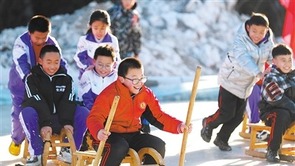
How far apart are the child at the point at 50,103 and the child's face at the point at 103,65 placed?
411mm

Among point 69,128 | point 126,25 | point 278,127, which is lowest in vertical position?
point 278,127

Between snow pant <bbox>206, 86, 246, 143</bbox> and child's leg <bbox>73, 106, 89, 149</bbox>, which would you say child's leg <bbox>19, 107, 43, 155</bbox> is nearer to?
child's leg <bbox>73, 106, 89, 149</bbox>

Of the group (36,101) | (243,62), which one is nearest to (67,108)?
(36,101)

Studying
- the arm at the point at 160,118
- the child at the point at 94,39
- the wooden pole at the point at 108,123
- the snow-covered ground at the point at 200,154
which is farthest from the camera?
the child at the point at 94,39

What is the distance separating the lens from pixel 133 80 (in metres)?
6.06

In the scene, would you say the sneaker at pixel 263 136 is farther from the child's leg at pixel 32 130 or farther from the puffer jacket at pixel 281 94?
the child's leg at pixel 32 130

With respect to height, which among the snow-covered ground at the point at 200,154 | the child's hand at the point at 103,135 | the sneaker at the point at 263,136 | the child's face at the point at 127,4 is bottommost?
the snow-covered ground at the point at 200,154

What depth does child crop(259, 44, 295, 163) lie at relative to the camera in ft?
24.8

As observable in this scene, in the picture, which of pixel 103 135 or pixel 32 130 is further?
pixel 32 130

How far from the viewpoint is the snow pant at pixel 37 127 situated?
6.67 metres

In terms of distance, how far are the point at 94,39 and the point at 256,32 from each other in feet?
5.02

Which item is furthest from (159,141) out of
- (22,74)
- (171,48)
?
(171,48)

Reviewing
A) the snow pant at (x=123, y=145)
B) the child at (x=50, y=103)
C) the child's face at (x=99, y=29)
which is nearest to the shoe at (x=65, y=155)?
the child at (x=50, y=103)

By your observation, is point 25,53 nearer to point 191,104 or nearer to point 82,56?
point 82,56
